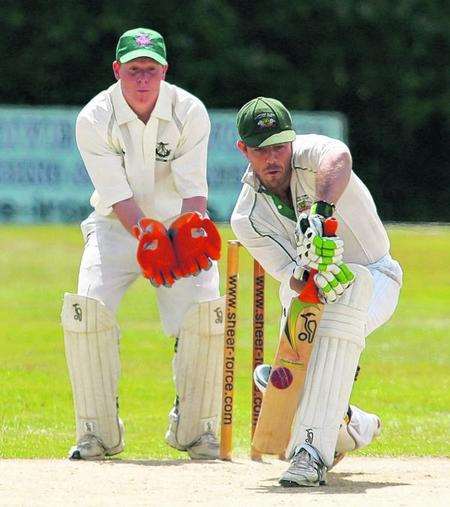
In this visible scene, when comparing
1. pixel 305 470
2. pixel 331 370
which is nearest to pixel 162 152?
pixel 331 370

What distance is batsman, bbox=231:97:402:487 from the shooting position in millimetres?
5371

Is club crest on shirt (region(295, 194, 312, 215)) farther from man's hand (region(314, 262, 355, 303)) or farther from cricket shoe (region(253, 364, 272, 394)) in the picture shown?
cricket shoe (region(253, 364, 272, 394))

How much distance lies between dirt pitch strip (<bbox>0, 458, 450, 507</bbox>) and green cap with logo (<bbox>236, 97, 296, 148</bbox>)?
1.20 m

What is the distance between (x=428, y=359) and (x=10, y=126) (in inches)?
451

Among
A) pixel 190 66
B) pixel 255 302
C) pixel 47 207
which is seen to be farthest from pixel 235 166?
pixel 255 302

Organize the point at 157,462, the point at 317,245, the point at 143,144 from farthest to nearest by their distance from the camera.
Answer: the point at 143,144 < the point at 157,462 < the point at 317,245

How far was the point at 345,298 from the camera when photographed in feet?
17.9

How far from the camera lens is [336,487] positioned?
542cm

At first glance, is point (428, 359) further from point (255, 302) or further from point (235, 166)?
point (235, 166)

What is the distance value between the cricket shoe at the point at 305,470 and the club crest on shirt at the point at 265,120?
1.12m

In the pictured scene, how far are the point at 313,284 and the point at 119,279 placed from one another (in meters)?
1.21

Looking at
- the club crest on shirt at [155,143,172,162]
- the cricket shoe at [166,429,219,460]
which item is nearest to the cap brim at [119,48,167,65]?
the club crest on shirt at [155,143,172,162]

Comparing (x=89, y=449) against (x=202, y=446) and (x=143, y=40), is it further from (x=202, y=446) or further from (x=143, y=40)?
(x=143, y=40)

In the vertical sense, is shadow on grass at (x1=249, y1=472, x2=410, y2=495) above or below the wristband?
below
